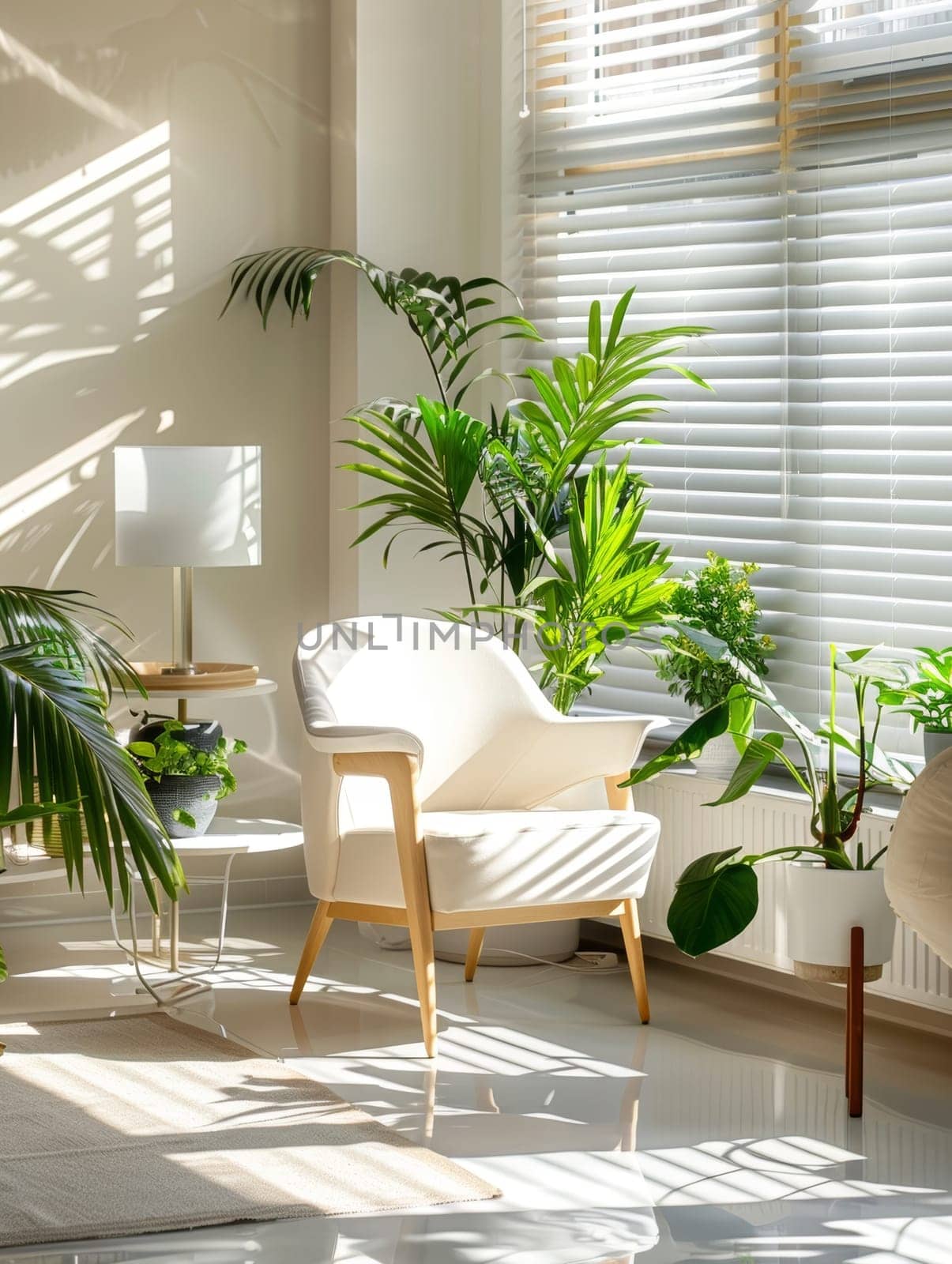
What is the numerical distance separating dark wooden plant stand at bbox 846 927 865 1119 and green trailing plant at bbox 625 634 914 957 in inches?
6.6

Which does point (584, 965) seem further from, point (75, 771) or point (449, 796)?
point (75, 771)

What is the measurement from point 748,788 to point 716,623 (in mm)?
726

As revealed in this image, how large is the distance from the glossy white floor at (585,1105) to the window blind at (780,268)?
2.97 feet

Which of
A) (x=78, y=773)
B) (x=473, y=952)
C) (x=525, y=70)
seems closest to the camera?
(x=78, y=773)

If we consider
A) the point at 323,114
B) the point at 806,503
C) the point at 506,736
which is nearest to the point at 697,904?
the point at 506,736

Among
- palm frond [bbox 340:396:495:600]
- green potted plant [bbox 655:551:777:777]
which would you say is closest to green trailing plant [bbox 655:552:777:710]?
green potted plant [bbox 655:551:777:777]

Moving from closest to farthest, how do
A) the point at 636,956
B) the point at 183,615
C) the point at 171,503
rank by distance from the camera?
the point at 636,956 → the point at 171,503 → the point at 183,615

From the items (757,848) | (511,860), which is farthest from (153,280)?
(757,848)

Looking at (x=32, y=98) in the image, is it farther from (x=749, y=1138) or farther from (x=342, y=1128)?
(x=749, y=1138)

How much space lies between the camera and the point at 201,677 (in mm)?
4270

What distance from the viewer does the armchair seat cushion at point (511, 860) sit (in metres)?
3.53

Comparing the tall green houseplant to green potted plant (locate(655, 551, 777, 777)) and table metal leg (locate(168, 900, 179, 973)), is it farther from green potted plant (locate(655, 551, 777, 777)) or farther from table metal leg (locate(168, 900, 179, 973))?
table metal leg (locate(168, 900, 179, 973))

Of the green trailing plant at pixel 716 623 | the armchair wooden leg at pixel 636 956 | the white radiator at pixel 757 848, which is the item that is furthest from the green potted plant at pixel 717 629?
the armchair wooden leg at pixel 636 956

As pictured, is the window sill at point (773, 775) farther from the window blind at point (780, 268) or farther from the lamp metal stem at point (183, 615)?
the lamp metal stem at point (183, 615)
